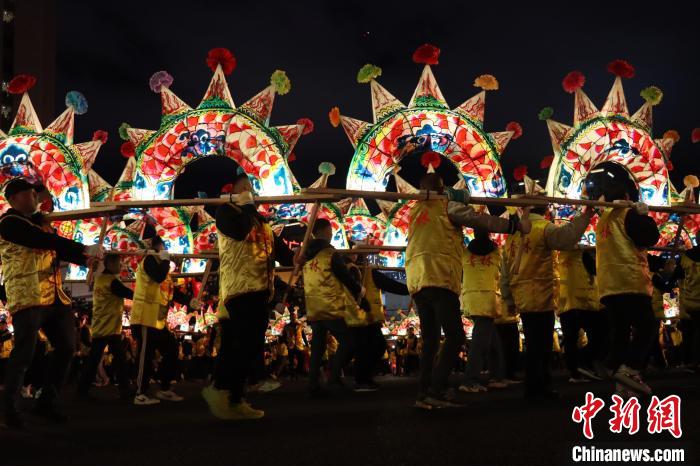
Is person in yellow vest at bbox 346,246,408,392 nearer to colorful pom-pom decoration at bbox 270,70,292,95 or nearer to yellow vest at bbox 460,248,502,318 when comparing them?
yellow vest at bbox 460,248,502,318

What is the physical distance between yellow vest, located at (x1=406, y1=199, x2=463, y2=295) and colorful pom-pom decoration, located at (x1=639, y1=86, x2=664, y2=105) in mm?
8895

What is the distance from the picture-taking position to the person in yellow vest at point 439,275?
5.98 metres

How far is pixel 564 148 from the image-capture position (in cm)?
1277

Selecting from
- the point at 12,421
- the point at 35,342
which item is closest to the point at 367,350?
the point at 35,342

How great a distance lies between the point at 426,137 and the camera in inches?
513

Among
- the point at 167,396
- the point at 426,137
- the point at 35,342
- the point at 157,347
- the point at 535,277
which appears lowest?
the point at 167,396

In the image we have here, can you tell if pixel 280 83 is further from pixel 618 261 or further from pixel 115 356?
pixel 618 261

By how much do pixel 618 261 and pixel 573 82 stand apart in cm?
801

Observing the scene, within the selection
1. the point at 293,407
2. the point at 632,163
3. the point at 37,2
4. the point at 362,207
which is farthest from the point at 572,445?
the point at 37,2

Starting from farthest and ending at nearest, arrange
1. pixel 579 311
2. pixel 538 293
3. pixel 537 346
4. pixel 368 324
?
pixel 368 324, pixel 579 311, pixel 538 293, pixel 537 346

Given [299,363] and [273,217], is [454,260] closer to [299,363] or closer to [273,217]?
[273,217]

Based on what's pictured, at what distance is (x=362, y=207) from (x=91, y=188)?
7.81 meters

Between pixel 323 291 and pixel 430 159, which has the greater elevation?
pixel 430 159

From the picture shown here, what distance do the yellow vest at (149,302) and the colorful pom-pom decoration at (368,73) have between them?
6010 mm
